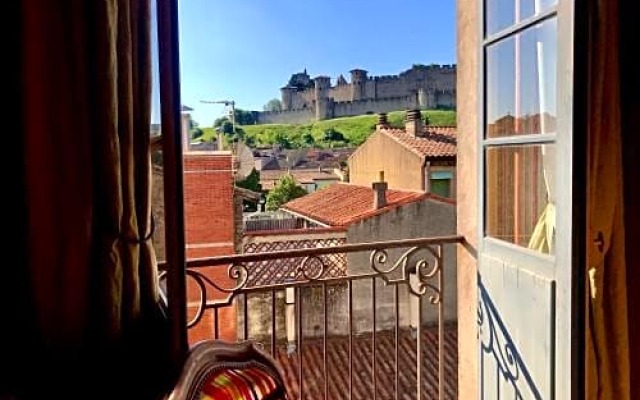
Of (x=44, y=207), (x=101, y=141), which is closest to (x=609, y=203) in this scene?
(x=101, y=141)

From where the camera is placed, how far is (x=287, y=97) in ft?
21.4

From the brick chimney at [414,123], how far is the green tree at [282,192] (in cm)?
153

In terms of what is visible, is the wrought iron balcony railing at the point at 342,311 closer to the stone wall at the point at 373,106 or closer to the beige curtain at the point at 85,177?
the beige curtain at the point at 85,177

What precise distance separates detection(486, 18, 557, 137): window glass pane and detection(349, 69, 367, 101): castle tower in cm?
468

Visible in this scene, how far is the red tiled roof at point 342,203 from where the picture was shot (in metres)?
6.17

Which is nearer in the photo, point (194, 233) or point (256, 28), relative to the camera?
point (194, 233)

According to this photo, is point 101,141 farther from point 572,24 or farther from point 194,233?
point 194,233

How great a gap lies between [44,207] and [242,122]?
4.57 meters

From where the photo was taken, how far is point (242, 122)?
562 centimetres

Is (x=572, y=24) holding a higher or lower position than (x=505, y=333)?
higher

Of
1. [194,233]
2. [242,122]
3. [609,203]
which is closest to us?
[609,203]

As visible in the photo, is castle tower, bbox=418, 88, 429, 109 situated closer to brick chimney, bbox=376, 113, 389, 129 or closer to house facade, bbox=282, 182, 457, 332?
brick chimney, bbox=376, 113, 389, 129

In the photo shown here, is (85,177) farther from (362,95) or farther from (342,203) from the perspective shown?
(342,203)

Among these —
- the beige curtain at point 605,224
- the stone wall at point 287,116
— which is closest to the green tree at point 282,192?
the stone wall at point 287,116
